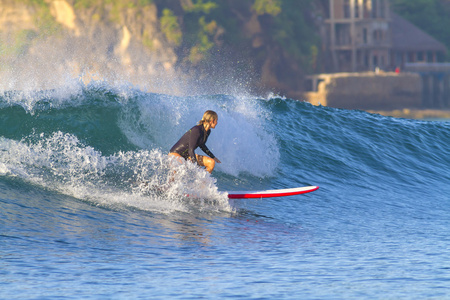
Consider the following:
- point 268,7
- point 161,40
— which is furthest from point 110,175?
point 268,7

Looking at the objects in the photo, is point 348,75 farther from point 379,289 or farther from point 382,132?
point 379,289

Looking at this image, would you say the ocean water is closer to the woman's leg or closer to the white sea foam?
the white sea foam

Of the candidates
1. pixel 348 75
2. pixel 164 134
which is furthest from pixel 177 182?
pixel 348 75

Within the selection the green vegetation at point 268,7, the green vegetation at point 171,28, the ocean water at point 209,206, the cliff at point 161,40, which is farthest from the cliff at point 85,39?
the ocean water at point 209,206

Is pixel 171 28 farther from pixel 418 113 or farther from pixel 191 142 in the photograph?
pixel 191 142

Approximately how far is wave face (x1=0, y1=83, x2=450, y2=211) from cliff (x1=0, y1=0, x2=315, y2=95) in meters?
39.1

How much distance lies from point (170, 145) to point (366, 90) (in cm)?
4750

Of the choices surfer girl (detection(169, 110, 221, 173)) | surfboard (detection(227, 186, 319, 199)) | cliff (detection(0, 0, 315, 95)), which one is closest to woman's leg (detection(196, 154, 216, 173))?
surfer girl (detection(169, 110, 221, 173))

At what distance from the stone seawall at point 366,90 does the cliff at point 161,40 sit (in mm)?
3518

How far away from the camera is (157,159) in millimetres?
10414

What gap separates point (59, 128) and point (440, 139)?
37.5 feet

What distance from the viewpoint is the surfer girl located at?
9414 mm

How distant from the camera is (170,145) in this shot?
1262cm

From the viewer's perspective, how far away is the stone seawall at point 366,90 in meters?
55.9
